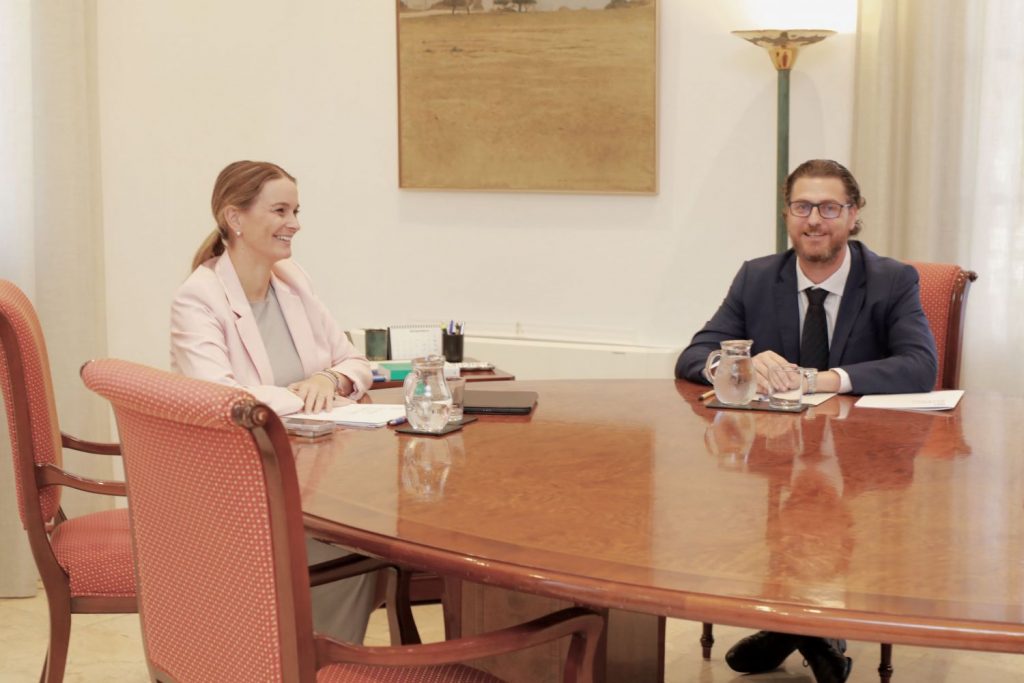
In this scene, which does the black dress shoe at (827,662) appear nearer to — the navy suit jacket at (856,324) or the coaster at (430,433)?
Answer: the navy suit jacket at (856,324)

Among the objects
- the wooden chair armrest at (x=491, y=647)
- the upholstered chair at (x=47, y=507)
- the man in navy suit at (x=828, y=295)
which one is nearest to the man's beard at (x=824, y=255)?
the man in navy suit at (x=828, y=295)

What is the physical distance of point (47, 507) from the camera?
287 cm

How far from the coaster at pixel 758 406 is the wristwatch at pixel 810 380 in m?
0.13

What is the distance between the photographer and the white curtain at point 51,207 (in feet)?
14.6

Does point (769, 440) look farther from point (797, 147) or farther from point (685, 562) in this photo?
point (797, 147)

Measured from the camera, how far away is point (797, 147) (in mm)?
4453

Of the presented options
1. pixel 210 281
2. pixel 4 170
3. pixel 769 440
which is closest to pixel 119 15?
pixel 4 170

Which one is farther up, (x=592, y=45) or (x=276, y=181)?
(x=592, y=45)

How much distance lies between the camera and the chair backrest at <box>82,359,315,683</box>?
5.65 ft

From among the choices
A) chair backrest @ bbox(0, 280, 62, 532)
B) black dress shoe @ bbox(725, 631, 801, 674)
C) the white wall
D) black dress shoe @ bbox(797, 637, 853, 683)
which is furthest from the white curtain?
black dress shoe @ bbox(797, 637, 853, 683)

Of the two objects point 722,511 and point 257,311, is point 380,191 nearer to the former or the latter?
point 257,311

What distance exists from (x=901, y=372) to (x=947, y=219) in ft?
4.15

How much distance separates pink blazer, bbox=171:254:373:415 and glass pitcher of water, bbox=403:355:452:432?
38cm

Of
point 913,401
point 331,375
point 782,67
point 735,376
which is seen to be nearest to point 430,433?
point 331,375
